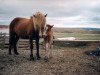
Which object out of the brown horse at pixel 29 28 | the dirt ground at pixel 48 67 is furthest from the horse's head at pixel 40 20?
the dirt ground at pixel 48 67

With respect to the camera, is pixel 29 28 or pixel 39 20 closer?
pixel 39 20

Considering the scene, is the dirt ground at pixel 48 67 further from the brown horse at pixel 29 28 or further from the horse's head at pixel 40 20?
the horse's head at pixel 40 20

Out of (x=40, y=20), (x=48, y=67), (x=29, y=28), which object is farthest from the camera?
(x=29, y=28)

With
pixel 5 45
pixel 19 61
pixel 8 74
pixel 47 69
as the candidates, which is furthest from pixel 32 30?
pixel 5 45

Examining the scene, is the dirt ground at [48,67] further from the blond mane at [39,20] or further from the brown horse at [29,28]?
the blond mane at [39,20]

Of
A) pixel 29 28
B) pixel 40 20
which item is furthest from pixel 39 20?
pixel 29 28

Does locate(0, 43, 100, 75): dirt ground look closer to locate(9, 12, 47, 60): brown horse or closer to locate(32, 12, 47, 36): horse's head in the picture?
locate(9, 12, 47, 60): brown horse

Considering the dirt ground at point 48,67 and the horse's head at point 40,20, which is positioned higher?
the horse's head at point 40,20

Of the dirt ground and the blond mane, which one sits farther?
the blond mane

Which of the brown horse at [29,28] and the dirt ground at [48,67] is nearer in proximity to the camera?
the dirt ground at [48,67]

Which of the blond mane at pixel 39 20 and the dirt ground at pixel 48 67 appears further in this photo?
the blond mane at pixel 39 20

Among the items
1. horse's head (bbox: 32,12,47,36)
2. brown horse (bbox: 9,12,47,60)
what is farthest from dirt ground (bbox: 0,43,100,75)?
horse's head (bbox: 32,12,47,36)

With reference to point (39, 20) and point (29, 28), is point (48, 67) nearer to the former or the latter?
point (39, 20)

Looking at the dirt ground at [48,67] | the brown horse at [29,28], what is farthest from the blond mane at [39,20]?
the dirt ground at [48,67]
